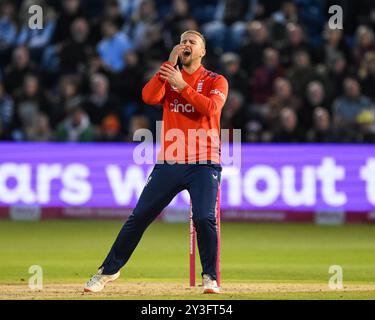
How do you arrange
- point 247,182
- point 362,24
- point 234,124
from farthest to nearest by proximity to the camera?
point 362,24, point 234,124, point 247,182

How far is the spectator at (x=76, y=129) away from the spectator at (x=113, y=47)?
199cm

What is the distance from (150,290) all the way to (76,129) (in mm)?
10090

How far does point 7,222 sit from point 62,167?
1.38 m

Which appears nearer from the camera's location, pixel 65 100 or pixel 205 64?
pixel 205 64

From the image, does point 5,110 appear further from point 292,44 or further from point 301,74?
point 301,74

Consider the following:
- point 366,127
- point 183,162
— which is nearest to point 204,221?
point 183,162

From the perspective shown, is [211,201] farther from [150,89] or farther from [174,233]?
[174,233]

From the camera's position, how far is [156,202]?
1100 cm

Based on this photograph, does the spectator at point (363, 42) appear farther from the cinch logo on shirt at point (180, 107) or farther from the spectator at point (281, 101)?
the cinch logo on shirt at point (180, 107)

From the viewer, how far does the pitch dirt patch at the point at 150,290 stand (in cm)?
1098

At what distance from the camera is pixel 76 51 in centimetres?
2309

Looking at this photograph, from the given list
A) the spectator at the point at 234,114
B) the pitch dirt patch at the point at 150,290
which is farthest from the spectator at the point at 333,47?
→ the pitch dirt patch at the point at 150,290
